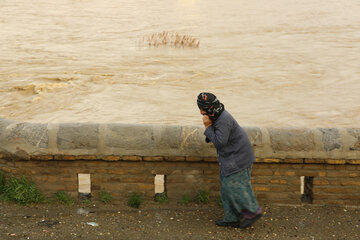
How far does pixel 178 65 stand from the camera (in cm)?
2283

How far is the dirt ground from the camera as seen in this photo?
4.60 metres

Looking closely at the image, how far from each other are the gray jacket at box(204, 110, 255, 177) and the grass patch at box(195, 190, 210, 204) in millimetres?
642

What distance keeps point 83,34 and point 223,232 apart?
2618cm

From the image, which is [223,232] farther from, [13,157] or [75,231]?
[13,157]

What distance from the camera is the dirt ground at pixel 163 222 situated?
460 centimetres

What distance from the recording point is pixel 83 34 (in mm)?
29266

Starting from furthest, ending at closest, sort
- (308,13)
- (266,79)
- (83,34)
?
1. (308,13)
2. (83,34)
3. (266,79)

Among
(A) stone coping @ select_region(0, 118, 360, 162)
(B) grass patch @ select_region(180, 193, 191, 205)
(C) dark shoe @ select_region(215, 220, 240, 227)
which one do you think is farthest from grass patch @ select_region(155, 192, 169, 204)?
(C) dark shoe @ select_region(215, 220, 240, 227)

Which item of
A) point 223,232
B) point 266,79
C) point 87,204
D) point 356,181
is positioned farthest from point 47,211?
point 266,79

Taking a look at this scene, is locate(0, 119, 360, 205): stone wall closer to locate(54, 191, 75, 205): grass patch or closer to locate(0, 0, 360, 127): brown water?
locate(54, 191, 75, 205): grass patch

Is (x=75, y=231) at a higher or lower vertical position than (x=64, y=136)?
lower

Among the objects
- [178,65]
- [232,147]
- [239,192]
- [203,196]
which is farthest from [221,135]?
[178,65]

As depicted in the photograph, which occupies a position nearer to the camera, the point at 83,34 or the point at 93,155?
the point at 93,155

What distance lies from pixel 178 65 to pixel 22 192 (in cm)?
1818
